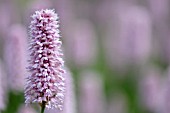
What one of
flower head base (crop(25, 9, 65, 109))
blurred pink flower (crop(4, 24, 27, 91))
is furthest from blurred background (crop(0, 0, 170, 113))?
flower head base (crop(25, 9, 65, 109))

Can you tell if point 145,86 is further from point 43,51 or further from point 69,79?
point 43,51

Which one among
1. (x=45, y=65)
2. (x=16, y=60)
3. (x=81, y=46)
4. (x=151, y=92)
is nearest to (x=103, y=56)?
(x=81, y=46)

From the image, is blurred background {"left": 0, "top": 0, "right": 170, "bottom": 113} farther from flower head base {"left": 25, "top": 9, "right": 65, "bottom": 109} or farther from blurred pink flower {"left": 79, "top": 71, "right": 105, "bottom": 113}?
flower head base {"left": 25, "top": 9, "right": 65, "bottom": 109}

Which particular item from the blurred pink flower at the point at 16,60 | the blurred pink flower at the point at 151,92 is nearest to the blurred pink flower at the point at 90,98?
the blurred pink flower at the point at 151,92

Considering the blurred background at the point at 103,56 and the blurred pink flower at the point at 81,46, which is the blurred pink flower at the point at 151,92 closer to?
the blurred background at the point at 103,56

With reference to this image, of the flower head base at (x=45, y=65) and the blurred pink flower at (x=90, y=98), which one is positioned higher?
the flower head base at (x=45, y=65)

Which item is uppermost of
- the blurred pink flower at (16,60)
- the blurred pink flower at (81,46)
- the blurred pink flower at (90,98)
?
the blurred pink flower at (16,60)
